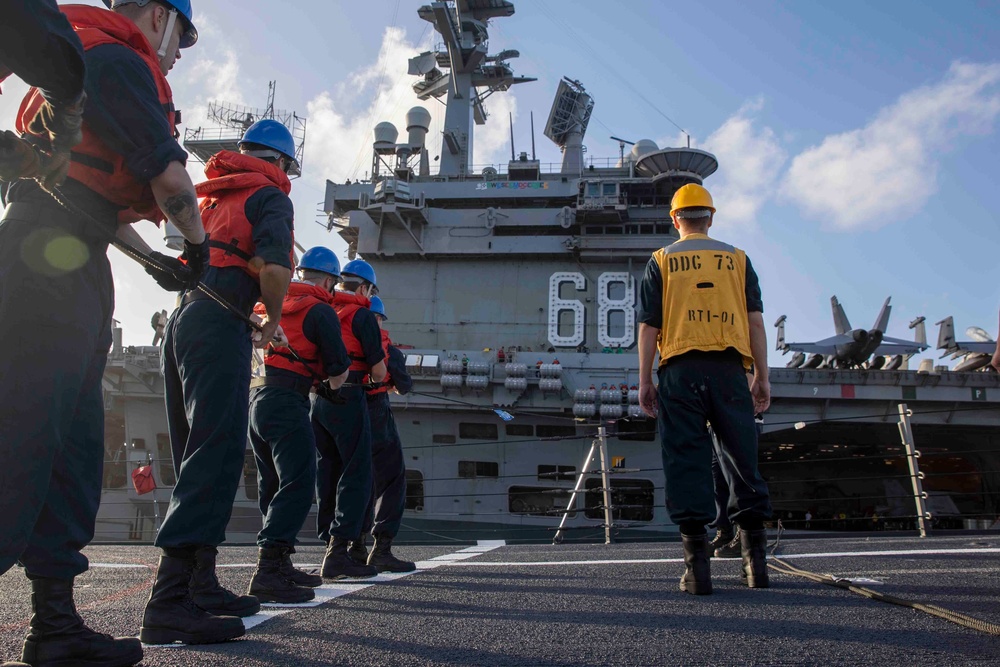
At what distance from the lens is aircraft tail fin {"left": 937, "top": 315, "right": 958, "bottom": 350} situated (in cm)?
2288

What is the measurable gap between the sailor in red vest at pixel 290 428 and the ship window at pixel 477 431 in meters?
12.4

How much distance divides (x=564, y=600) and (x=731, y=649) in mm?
1054

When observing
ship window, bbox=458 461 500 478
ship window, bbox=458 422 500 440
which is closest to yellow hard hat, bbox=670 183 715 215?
ship window, bbox=458 461 500 478

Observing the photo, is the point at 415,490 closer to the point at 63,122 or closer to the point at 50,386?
the point at 50,386

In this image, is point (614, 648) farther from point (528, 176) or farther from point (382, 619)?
point (528, 176)

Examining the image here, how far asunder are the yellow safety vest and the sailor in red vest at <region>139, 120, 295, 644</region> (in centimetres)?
175

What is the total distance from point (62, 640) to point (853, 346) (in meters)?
21.6

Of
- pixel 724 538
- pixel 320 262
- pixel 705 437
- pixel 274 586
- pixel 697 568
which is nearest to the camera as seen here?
pixel 697 568

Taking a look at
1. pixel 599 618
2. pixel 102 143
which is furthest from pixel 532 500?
pixel 102 143

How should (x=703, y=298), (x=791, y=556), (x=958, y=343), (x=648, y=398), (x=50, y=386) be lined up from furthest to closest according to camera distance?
(x=958, y=343) < (x=791, y=556) < (x=648, y=398) < (x=703, y=298) < (x=50, y=386)

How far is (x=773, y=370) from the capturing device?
49.8ft

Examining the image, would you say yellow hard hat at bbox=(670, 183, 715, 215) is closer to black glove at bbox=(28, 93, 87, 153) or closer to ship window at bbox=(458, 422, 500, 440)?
black glove at bbox=(28, 93, 87, 153)

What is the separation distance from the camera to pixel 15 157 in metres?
1.41

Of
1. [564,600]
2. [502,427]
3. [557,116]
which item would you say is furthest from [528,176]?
[564,600]
